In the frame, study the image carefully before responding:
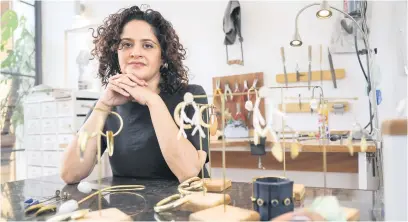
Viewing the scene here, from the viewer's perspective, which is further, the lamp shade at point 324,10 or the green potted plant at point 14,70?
the green potted plant at point 14,70

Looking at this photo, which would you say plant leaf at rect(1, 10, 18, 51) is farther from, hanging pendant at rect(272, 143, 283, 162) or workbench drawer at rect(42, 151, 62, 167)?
hanging pendant at rect(272, 143, 283, 162)

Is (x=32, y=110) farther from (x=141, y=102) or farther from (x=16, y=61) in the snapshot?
(x=141, y=102)

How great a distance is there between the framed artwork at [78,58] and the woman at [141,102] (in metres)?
2.01

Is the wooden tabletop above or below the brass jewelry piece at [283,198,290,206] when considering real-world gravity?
below

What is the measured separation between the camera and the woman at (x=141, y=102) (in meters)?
0.99

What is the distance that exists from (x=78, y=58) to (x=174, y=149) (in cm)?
259

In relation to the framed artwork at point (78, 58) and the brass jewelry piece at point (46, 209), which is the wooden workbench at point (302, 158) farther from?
the framed artwork at point (78, 58)

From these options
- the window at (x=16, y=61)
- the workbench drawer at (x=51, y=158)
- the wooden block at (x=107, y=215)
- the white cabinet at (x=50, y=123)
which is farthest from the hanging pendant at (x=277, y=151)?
the window at (x=16, y=61)

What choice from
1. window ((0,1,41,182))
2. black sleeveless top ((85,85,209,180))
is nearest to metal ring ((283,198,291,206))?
black sleeveless top ((85,85,209,180))

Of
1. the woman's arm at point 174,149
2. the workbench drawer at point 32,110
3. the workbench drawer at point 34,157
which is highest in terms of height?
the workbench drawer at point 32,110

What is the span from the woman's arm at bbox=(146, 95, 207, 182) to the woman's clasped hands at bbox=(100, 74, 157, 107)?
1.1 inches

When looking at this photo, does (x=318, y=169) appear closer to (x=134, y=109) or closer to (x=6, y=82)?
(x=134, y=109)

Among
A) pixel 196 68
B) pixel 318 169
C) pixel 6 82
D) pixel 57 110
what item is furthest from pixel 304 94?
pixel 6 82

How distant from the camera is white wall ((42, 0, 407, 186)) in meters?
2.22
